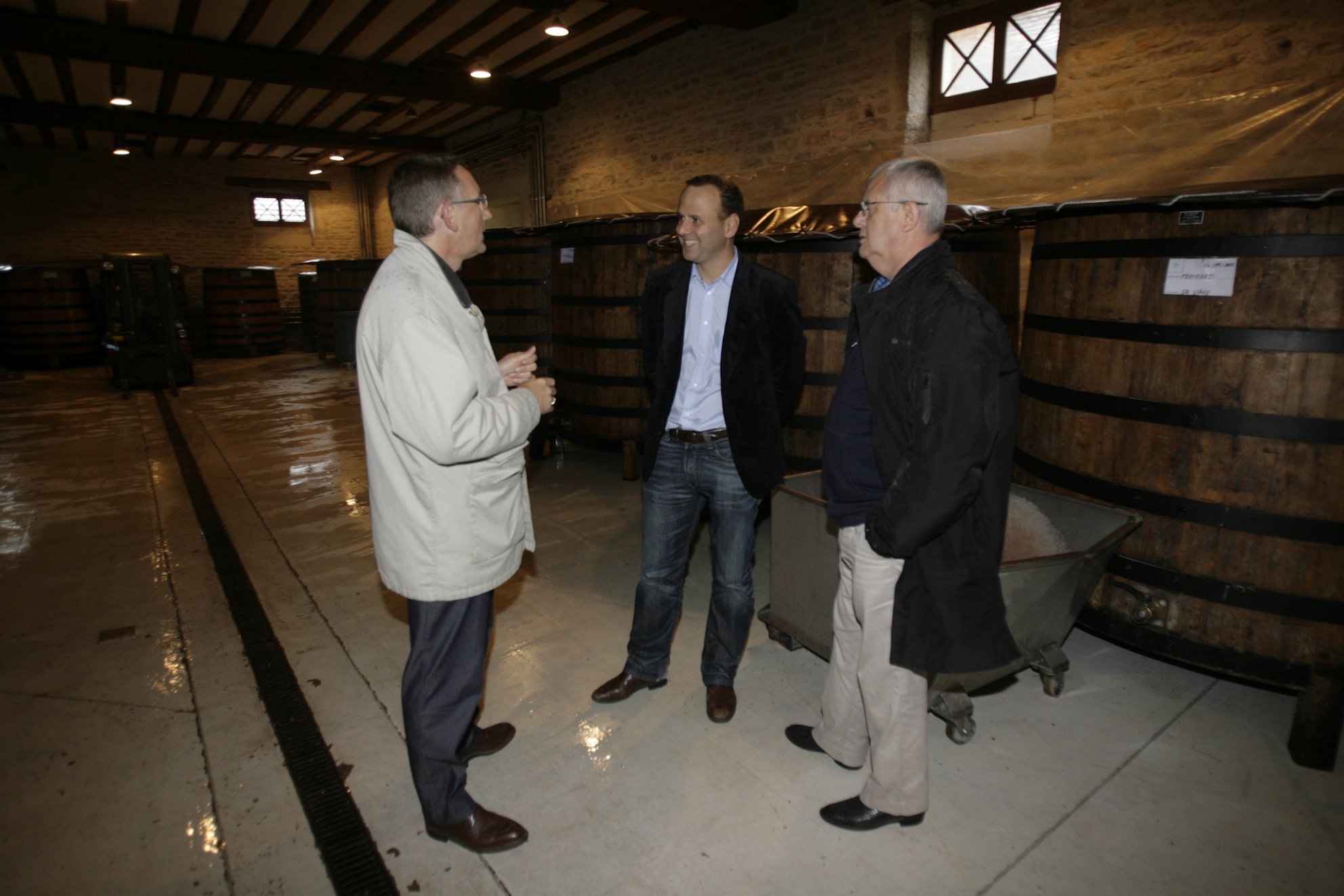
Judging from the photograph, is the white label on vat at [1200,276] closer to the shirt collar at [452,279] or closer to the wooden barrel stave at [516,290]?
the shirt collar at [452,279]

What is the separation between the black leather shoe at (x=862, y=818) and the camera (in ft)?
6.56

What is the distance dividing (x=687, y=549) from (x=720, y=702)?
0.55m

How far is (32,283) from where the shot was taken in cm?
1243

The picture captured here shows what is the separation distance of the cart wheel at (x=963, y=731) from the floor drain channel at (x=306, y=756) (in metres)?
1.76

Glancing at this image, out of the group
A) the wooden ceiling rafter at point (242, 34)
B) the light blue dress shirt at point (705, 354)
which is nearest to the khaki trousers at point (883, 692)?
the light blue dress shirt at point (705, 354)

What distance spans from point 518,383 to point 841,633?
3.94ft

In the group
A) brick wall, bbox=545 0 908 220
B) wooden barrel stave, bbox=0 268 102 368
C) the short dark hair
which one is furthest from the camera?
wooden barrel stave, bbox=0 268 102 368

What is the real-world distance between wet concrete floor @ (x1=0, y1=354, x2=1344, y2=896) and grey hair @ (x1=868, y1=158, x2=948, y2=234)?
5.51 feet

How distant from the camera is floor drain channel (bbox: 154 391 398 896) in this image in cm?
192

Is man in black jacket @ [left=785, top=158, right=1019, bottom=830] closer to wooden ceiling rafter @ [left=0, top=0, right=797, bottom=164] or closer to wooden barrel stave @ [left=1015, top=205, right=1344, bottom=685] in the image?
wooden barrel stave @ [left=1015, top=205, right=1344, bottom=685]

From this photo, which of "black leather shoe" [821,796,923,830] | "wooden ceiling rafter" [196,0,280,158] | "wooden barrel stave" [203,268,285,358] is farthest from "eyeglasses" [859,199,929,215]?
"wooden barrel stave" [203,268,285,358]

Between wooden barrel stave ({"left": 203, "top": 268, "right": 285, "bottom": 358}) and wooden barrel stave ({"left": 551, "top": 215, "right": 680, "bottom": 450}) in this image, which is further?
wooden barrel stave ({"left": 203, "top": 268, "right": 285, "bottom": 358})

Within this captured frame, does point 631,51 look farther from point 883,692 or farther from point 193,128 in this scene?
point 883,692

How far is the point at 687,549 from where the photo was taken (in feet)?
8.56
